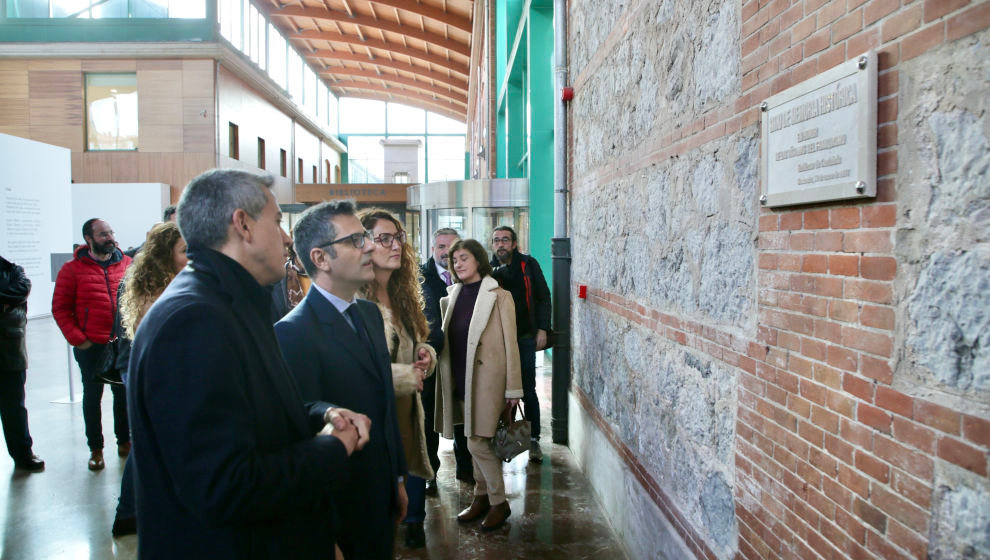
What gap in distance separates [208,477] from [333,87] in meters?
37.8

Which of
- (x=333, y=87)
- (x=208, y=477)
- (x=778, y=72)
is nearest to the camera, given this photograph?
(x=208, y=477)

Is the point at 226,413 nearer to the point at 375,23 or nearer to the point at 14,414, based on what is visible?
the point at 14,414

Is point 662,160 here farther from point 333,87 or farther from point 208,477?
point 333,87

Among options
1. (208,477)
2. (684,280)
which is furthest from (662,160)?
(208,477)

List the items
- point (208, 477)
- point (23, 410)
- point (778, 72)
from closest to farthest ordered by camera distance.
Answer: point (208, 477), point (778, 72), point (23, 410)

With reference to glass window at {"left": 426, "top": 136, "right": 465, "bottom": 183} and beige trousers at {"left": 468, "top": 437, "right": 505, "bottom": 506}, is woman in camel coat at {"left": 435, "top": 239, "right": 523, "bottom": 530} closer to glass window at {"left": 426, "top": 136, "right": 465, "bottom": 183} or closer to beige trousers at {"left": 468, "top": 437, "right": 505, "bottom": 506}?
beige trousers at {"left": 468, "top": 437, "right": 505, "bottom": 506}

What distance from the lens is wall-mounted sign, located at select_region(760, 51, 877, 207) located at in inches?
67.2

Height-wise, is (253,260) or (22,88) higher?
(22,88)

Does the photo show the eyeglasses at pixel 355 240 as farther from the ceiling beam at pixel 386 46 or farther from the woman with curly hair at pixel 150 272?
the ceiling beam at pixel 386 46

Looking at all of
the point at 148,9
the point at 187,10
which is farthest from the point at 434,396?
the point at 148,9

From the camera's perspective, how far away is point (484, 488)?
4578mm

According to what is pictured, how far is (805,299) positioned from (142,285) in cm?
381

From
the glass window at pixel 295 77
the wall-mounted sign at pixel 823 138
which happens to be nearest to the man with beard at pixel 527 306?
the wall-mounted sign at pixel 823 138

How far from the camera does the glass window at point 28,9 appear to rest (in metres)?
19.6
